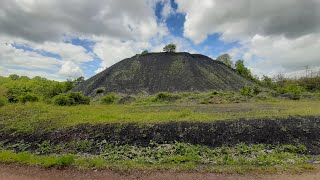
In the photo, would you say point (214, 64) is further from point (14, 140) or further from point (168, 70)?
point (14, 140)

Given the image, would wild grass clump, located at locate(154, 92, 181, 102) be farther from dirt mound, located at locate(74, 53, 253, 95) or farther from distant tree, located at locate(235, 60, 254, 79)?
distant tree, located at locate(235, 60, 254, 79)

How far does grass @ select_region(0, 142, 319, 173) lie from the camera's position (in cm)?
1137

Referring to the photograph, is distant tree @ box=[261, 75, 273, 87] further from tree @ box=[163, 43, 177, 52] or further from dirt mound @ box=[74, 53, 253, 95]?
tree @ box=[163, 43, 177, 52]

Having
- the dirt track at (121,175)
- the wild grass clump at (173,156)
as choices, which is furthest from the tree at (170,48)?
the dirt track at (121,175)

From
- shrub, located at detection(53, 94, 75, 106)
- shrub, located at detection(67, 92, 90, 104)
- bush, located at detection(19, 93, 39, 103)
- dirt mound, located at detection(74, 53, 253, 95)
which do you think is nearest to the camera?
shrub, located at detection(53, 94, 75, 106)

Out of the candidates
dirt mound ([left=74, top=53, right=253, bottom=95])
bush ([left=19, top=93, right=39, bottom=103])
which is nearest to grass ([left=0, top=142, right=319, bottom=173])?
bush ([left=19, top=93, right=39, bottom=103])

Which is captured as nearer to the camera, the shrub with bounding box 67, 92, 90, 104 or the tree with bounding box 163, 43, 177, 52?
the shrub with bounding box 67, 92, 90, 104

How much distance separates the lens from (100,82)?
56500 mm

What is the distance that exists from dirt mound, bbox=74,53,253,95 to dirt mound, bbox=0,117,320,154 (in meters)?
34.0

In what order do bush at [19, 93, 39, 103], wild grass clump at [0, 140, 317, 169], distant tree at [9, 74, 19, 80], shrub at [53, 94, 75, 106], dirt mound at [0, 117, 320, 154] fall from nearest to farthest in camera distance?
wild grass clump at [0, 140, 317, 169]
dirt mound at [0, 117, 320, 154]
shrub at [53, 94, 75, 106]
bush at [19, 93, 39, 103]
distant tree at [9, 74, 19, 80]

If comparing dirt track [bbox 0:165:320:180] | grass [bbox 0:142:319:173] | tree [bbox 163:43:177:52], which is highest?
tree [bbox 163:43:177:52]

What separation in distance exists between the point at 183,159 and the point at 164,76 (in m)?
A: 45.6

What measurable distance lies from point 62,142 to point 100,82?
41.5 m

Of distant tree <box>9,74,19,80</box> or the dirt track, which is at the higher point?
distant tree <box>9,74,19,80</box>
